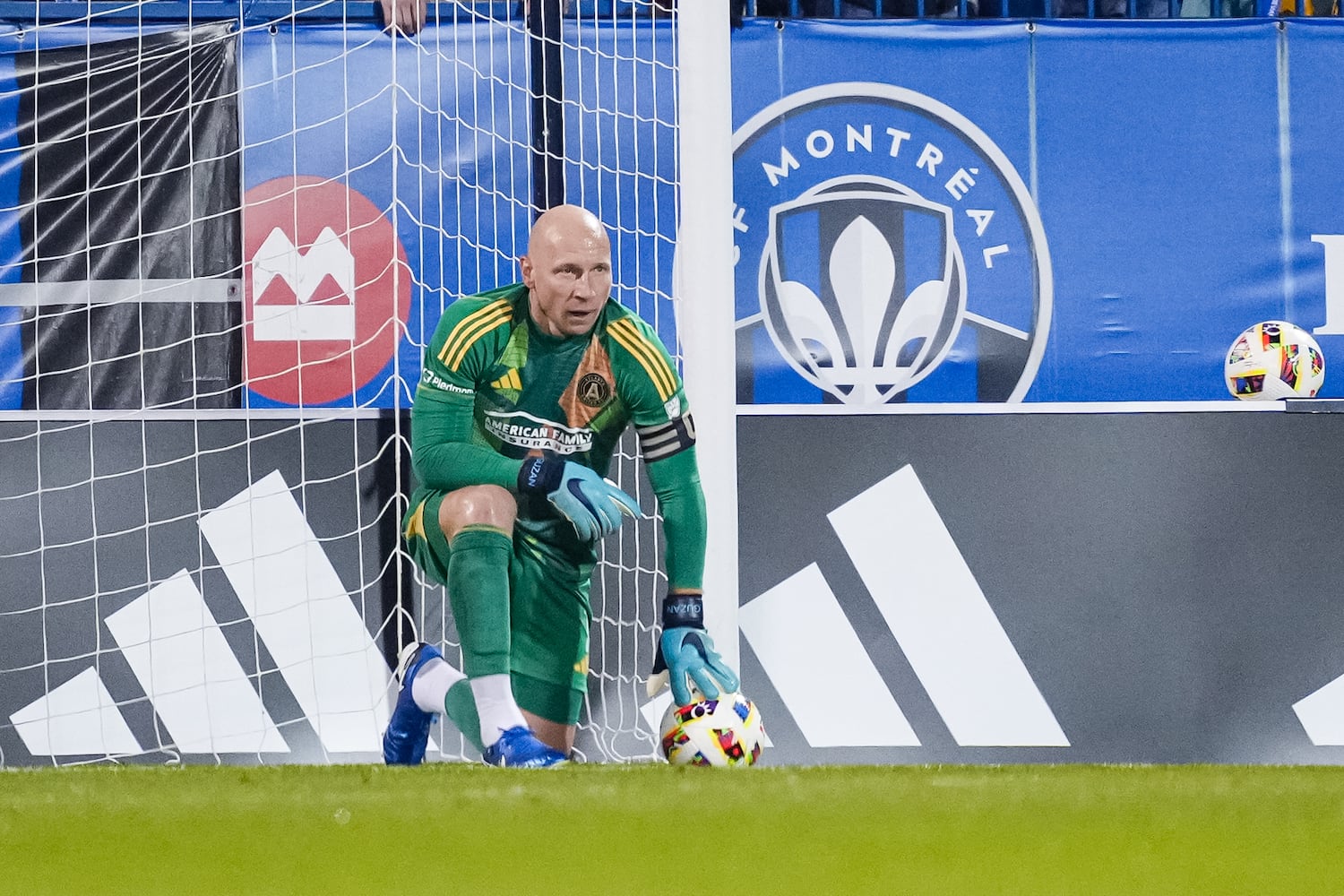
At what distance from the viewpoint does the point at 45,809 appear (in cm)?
136

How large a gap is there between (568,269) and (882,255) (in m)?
1.71

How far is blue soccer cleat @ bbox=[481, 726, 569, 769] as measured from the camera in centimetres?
282

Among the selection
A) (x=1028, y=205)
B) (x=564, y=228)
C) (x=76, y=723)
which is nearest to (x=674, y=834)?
(x=564, y=228)

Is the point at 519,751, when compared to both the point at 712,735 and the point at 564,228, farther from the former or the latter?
the point at 564,228

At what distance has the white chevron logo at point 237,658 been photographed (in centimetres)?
356

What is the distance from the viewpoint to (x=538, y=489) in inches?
117

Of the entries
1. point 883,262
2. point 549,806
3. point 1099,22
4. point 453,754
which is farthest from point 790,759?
point 1099,22

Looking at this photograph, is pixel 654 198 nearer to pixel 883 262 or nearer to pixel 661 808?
pixel 883 262

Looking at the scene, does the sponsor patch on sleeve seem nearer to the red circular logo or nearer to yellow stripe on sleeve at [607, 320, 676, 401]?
Result: yellow stripe on sleeve at [607, 320, 676, 401]

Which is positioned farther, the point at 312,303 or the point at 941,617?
the point at 312,303

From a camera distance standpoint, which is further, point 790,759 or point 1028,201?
point 1028,201

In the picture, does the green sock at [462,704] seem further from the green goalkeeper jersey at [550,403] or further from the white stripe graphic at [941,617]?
the white stripe graphic at [941,617]

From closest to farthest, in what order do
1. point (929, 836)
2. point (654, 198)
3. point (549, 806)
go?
1. point (929, 836)
2. point (549, 806)
3. point (654, 198)

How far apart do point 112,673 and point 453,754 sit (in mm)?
919
